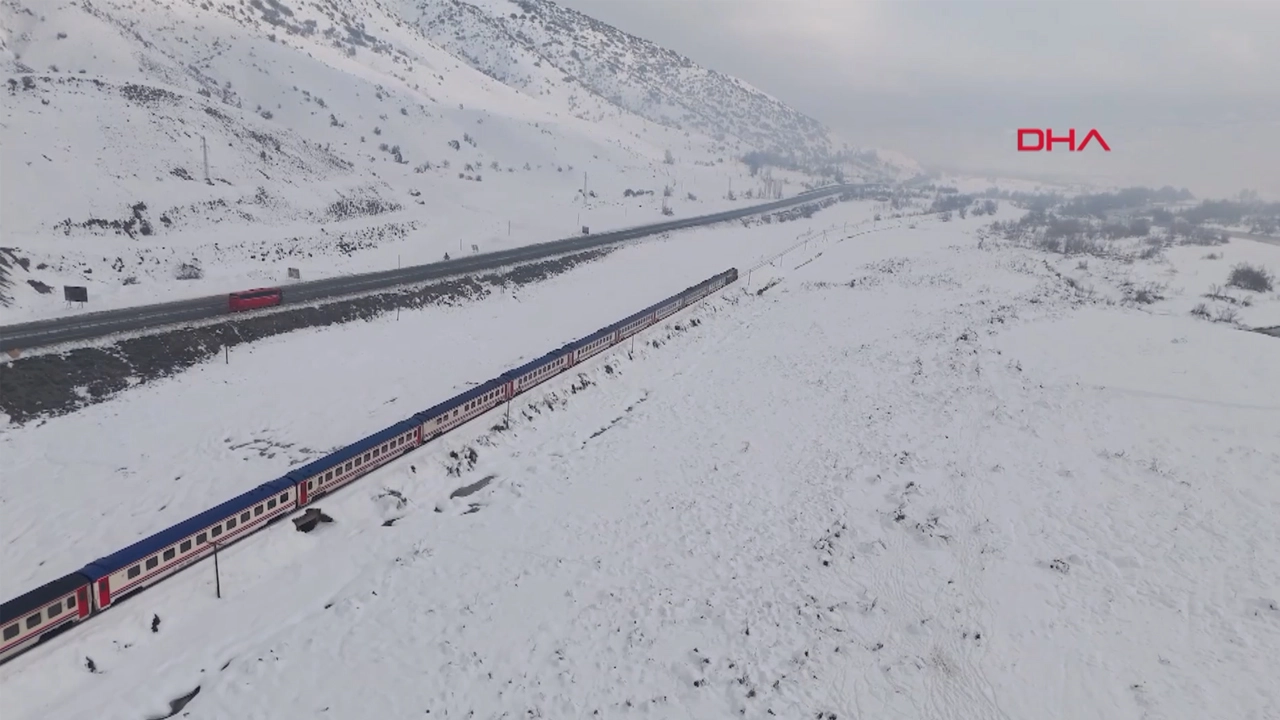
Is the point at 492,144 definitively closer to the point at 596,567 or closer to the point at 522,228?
the point at 522,228

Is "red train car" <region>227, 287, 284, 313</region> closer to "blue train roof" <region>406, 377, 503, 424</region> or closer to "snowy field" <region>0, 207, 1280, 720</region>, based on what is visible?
"snowy field" <region>0, 207, 1280, 720</region>

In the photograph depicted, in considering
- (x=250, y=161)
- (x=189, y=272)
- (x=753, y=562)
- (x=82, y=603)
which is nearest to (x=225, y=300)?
(x=189, y=272)

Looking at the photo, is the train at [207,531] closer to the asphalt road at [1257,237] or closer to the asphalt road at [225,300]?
the asphalt road at [225,300]

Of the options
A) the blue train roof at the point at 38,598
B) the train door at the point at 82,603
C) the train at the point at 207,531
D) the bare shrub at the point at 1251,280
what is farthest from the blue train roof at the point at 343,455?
the bare shrub at the point at 1251,280

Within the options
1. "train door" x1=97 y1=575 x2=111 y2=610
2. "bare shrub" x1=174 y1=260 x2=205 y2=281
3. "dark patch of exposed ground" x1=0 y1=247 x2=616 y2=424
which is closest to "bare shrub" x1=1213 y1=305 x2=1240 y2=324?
"dark patch of exposed ground" x1=0 y1=247 x2=616 y2=424

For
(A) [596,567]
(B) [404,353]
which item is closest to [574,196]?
(B) [404,353]

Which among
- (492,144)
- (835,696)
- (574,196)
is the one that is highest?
(492,144)
